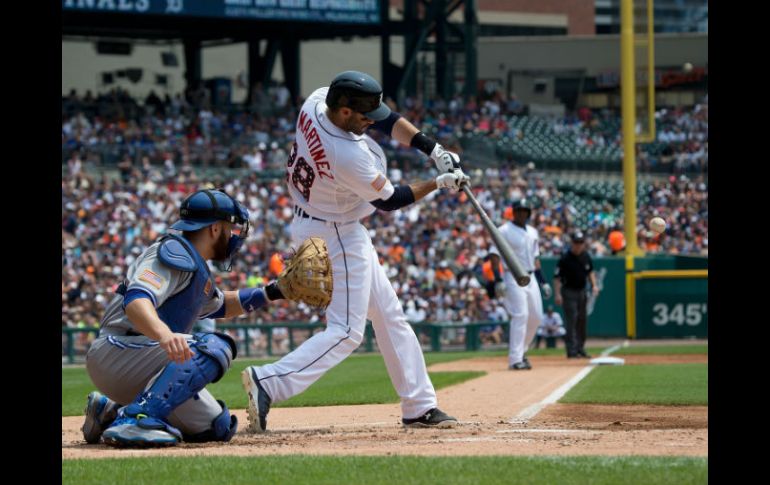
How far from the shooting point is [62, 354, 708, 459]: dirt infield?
5500 mm

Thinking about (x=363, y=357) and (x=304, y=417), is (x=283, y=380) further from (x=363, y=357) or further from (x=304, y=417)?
(x=363, y=357)

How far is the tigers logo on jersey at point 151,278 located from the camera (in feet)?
17.9

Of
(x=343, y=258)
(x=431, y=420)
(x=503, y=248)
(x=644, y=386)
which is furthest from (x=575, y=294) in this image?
(x=343, y=258)

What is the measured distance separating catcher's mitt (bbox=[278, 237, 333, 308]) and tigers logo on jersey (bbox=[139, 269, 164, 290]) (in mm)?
785

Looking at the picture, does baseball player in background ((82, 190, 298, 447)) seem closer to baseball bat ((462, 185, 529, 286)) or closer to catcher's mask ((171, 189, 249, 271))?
catcher's mask ((171, 189, 249, 271))

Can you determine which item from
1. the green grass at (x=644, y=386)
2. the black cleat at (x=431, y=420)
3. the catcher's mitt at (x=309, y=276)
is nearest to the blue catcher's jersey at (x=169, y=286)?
the catcher's mitt at (x=309, y=276)

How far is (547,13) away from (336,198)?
4800 centimetres

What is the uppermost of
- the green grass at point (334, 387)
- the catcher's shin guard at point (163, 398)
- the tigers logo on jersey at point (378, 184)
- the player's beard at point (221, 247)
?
the tigers logo on jersey at point (378, 184)

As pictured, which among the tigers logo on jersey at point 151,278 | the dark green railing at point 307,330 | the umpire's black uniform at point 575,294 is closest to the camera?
the tigers logo on jersey at point 151,278

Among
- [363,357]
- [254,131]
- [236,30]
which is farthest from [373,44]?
[363,357]

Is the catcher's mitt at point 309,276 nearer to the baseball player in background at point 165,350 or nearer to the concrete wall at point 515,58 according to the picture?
the baseball player in background at point 165,350

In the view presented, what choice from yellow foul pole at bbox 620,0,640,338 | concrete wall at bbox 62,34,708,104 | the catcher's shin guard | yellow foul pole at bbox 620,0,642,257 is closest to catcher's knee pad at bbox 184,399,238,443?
the catcher's shin guard

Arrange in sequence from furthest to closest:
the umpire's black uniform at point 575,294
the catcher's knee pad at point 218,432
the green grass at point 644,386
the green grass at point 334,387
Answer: the umpire's black uniform at point 575,294
the green grass at point 334,387
the green grass at point 644,386
the catcher's knee pad at point 218,432

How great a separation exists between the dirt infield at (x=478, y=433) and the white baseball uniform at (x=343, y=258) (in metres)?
0.31
